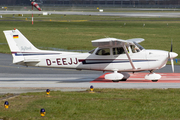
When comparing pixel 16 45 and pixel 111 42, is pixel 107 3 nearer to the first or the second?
pixel 16 45

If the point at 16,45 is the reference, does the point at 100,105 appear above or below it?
below

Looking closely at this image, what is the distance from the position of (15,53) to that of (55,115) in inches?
338

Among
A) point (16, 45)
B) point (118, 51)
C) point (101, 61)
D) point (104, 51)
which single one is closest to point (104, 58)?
point (101, 61)

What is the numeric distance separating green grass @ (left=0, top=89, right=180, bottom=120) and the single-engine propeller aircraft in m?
2.99

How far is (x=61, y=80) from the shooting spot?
785 inches

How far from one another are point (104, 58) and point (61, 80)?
322 centimetres

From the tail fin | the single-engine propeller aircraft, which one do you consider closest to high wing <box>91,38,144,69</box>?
the single-engine propeller aircraft

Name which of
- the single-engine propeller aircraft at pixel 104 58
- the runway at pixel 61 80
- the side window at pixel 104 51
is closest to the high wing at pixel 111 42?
the single-engine propeller aircraft at pixel 104 58

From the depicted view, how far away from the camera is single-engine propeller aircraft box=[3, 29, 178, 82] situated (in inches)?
722

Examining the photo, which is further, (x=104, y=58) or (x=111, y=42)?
(x=104, y=58)

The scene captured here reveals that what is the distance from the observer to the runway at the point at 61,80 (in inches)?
685

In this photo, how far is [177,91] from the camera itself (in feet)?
50.9

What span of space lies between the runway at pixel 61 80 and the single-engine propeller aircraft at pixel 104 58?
773 mm

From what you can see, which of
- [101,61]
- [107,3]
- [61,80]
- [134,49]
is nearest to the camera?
[134,49]
